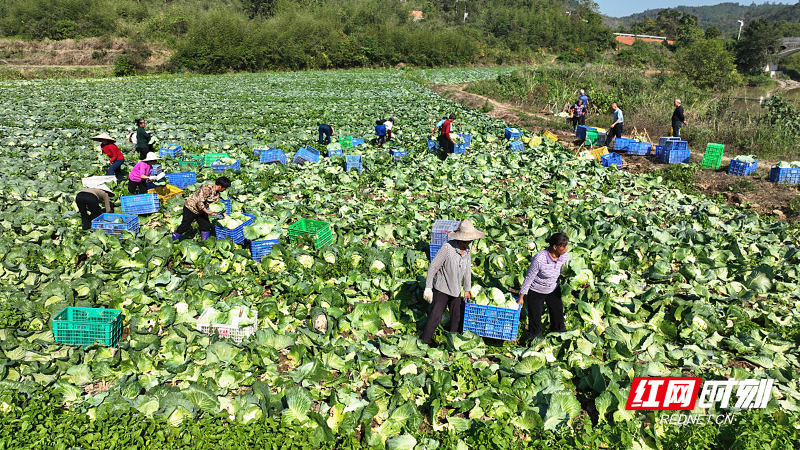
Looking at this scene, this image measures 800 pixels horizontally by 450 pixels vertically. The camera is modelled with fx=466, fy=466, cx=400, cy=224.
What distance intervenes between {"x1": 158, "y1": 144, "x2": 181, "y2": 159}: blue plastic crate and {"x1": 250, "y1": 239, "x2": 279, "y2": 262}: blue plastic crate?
6458mm

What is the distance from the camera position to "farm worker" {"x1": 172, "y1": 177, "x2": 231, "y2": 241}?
256 inches

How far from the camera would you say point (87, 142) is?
13.1 m

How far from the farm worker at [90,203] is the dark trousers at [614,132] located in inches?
479

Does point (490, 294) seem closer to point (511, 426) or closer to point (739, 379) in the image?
point (511, 426)

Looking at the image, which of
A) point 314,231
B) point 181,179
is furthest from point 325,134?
point 314,231

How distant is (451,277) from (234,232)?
3462mm

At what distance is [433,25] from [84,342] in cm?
6845

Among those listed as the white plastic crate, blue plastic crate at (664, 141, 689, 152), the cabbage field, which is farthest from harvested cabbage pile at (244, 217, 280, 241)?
blue plastic crate at (664, 141, 689, 152)

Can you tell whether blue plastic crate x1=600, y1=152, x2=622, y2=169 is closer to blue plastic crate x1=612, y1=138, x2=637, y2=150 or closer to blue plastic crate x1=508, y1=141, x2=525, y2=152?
blue plastic crate x1=612, y1=138, x2=637, y2=150

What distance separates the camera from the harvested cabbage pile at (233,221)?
6.45 m

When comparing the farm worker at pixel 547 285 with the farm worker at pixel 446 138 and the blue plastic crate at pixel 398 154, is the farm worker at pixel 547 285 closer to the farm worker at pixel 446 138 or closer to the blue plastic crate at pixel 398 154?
the blue plastic crate at pixel 398 154

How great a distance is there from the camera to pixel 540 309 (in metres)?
4.81

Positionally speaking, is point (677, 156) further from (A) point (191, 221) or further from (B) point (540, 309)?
(A) point (191, 221)

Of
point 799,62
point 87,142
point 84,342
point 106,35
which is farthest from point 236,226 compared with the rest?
point 799,62
